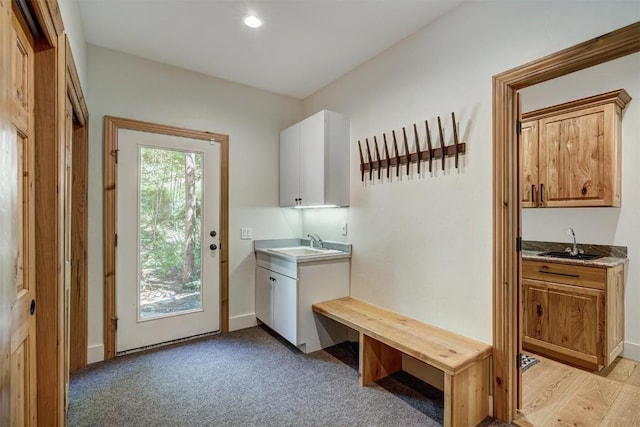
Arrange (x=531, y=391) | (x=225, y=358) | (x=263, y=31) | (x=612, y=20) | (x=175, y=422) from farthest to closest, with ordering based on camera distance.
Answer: (x=225, y=358), (x=263, y=31), (x=531, y=391), (x=175, y=422), (x=612, y=20)

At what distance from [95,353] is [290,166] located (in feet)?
8.00

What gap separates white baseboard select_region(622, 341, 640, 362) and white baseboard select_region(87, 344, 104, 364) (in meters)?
4.54

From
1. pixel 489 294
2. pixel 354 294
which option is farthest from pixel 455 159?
pixel 354 294

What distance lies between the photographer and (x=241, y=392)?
2.24m

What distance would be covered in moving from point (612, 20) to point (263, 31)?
213 cm

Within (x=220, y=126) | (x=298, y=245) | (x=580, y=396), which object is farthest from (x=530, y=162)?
(x=220, y=126)

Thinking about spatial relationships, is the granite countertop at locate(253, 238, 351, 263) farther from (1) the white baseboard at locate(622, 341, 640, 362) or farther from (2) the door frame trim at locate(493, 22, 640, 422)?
(1) the white baseboard at locate(622, 341, 640, 362)

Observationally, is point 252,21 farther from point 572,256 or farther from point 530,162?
point 572,256

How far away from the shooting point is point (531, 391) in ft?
7.57

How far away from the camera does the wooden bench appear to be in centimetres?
178

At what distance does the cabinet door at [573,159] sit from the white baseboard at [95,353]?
4.33m

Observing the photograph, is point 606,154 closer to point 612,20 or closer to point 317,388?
point 612,20

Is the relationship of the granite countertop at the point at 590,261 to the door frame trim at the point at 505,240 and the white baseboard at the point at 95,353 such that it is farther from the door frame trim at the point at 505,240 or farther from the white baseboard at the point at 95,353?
the white baseboard at the point at 95,353

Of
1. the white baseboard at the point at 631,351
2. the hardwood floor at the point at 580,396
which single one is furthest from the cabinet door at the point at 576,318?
the white baseboard at the point at 631,351
